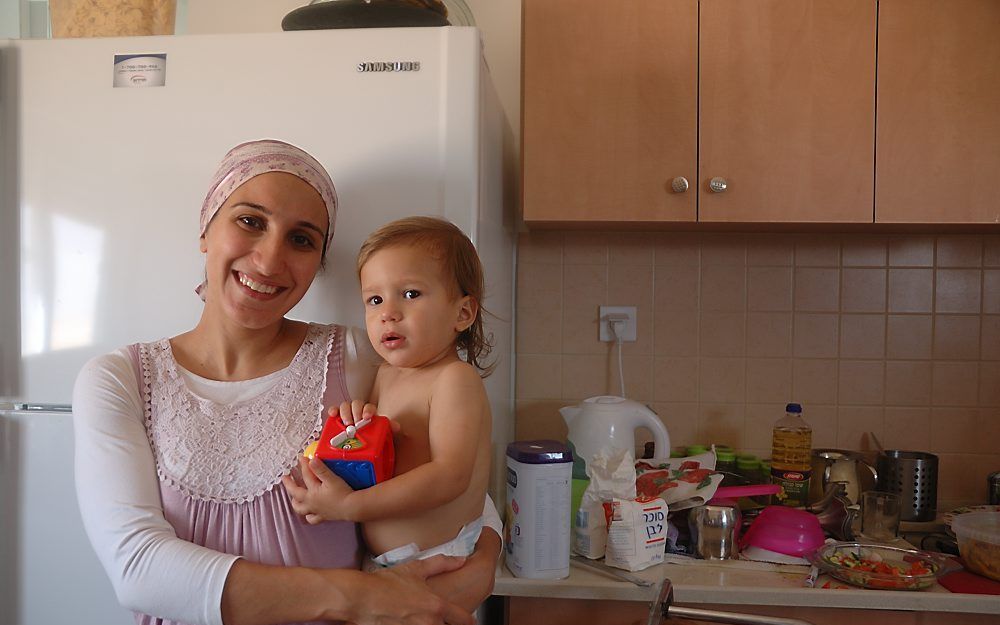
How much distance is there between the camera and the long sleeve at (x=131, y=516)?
0.86 metres

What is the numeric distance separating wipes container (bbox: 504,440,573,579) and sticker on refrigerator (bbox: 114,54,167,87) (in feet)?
3.01

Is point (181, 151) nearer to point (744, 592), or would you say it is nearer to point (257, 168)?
point (257, 168)

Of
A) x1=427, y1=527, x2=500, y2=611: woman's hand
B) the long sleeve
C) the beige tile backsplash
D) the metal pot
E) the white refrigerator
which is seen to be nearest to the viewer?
the long sleeve

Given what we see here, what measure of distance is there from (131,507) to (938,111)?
5.35 feet

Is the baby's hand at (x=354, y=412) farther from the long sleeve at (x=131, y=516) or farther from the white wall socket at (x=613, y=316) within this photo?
the white wall socket at (x=613, y=316)

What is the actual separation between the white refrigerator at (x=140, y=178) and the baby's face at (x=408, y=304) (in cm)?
17

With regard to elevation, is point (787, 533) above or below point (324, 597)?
below

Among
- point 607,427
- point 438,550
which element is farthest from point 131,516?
point 607,427

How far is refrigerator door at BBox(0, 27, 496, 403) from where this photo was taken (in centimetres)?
118

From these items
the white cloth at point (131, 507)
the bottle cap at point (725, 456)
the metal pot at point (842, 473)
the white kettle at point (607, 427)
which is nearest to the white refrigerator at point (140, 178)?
the white cloth at point (131, 507)

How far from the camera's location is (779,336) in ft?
6.35

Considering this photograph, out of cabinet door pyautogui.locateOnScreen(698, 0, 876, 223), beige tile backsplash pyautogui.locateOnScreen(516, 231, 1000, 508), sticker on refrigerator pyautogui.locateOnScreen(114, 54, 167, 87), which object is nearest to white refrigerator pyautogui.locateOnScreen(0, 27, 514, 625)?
sticker on refrigerator pyautogui.locateOnScreen(114, 54, 167, 87)

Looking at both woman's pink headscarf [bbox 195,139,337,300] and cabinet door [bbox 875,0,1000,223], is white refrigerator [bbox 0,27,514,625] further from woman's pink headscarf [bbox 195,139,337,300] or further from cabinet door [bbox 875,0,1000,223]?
cabinet door [bbox 875,0,1000,223]

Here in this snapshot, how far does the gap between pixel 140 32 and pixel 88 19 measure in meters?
0.09
